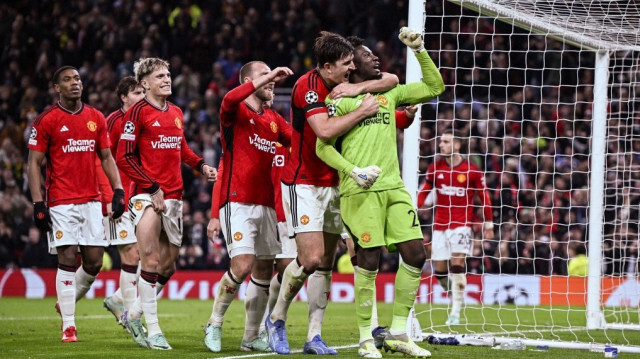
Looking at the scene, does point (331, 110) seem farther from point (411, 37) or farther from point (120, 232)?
point (120, 232)

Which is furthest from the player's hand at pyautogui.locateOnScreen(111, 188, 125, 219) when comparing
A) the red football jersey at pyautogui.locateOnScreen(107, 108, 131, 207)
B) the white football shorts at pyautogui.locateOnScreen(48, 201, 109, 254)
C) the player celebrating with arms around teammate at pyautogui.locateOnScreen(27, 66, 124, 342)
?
the red football jersey at pyautogui.locateOnScreen(107, 108, 131, 207)

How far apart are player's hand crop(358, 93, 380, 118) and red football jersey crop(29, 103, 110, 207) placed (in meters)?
3.32

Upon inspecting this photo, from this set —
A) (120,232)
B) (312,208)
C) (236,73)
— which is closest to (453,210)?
(120,232)

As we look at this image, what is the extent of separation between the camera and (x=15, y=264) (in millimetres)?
18094

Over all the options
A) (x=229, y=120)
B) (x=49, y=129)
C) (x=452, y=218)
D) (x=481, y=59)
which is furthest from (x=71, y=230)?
(x=481, y=59)

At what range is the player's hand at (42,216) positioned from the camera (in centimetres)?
836

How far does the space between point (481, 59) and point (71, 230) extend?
1213 centimetres

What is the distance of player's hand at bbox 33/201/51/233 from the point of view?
836 cm

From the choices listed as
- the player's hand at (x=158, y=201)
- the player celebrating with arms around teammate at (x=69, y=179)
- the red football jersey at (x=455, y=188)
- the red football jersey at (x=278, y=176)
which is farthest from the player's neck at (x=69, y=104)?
the red football jersey at (x=455, y=188)

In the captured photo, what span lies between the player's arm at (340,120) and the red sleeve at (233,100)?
583mm

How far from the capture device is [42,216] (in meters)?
8.38

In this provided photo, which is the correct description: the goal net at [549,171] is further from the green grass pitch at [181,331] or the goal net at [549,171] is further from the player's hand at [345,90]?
the player's hand at [345,90]

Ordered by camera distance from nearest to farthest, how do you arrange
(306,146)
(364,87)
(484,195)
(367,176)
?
(367,176), (364,87), (306,146), (484,195)

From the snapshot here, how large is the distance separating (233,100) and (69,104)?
246cm
